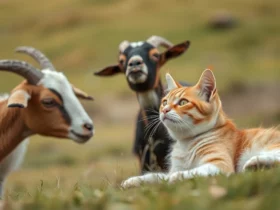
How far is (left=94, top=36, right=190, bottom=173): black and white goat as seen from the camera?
406 inches

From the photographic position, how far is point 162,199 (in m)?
4.75

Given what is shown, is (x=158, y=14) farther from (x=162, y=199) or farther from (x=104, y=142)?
(x=162, y=199)

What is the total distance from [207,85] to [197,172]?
933mm

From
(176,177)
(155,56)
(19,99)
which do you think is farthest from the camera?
(155,56)

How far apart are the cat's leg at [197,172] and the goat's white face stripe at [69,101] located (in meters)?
3.03

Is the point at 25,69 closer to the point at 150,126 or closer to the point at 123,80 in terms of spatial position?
the point at 150,126

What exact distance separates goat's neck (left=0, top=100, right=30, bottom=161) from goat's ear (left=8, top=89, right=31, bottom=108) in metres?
0.43

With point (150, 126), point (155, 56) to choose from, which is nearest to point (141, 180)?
point (150, 126)

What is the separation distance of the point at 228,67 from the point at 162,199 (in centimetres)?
3790

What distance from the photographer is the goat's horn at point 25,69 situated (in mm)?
9609

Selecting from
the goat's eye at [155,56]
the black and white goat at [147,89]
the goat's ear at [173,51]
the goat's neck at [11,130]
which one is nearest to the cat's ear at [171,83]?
the black and white goat at [147,89]

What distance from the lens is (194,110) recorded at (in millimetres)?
7008

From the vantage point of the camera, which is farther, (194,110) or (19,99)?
(19,99)

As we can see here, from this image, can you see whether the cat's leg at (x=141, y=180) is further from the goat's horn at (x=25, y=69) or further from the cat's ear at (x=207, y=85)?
the goat's horn at (x=25, y=69)
